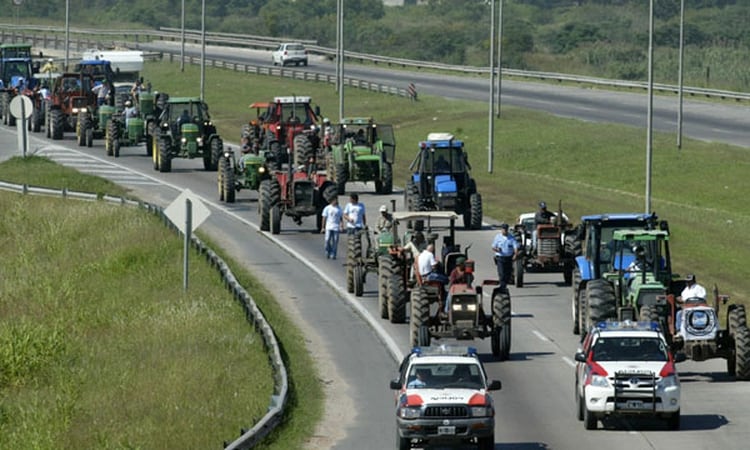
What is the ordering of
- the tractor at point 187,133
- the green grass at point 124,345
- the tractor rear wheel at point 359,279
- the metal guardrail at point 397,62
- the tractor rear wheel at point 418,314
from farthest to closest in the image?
the metal guardrail at point 397,62 < the tractor at point 187,133 < the tractor rear wheel at point 359,279 < the tractor rear wheel at point 418,314 < the green grass at point 124,345

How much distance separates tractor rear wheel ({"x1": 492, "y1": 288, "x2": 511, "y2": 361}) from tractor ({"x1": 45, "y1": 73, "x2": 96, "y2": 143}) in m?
44.7

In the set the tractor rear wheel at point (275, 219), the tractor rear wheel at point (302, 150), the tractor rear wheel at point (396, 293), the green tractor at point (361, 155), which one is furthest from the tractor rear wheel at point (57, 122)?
the tractor rear wheel at point (396, 293)

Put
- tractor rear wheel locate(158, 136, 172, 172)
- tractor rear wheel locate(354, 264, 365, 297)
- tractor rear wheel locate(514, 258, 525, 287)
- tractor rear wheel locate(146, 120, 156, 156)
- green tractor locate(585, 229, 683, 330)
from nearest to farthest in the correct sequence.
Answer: green tractor locate(585, 229, 683, 330) < tractor rear wheel locate(354, 264, 365, 297) < tractor rear wheel locate(514, 258, 525, 287) < tractor rear wheel locate(158, 136, 172, 172) < tractor rear wheel locate(146, 120, 156, 156)

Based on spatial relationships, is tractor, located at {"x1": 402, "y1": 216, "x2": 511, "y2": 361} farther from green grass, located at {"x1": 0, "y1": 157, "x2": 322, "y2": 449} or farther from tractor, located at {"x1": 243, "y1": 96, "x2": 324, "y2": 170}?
tractor, located at {"x1": 243, "y1": 96, "x2": 324, "y2": 170}

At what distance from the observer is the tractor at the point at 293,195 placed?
5203 cm

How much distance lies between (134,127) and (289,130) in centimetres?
861

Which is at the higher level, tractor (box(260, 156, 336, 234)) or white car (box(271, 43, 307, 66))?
white car (box(271, 43, 307, 66))

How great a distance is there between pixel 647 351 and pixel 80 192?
37048 millimetres

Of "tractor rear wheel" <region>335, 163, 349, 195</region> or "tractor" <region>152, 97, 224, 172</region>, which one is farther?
"tractor" <region>152, 97, 224, 172</region>

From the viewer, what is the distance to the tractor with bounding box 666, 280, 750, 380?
31453 mm

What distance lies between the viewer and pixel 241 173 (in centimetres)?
5966

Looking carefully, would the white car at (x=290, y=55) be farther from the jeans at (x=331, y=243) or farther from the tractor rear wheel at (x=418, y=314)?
the tractor rear wheel at (x=418, y=314)

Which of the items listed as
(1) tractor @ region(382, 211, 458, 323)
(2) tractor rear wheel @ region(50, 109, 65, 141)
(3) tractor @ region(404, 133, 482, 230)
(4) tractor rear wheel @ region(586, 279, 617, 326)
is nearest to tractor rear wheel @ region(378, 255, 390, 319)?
(1) tractor @ region(382, 211, 458, 323)

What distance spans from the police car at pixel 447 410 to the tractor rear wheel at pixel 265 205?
2639cm
